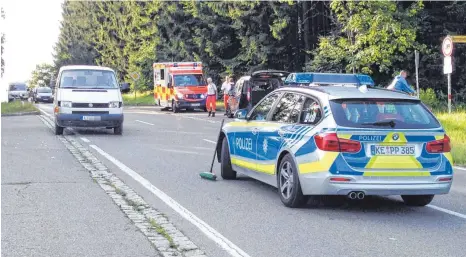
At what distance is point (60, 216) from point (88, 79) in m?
13.7

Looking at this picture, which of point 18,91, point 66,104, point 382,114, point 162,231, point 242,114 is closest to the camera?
point 162,231

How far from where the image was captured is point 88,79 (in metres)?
21.8

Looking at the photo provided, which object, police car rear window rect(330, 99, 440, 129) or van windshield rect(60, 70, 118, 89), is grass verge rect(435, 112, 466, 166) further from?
van windshield rect(60, 70, 118, 89)

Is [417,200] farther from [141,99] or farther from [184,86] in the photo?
[141,99]

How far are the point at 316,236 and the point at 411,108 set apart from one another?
97.9 inches

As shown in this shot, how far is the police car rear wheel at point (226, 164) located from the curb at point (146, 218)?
5.26 feet

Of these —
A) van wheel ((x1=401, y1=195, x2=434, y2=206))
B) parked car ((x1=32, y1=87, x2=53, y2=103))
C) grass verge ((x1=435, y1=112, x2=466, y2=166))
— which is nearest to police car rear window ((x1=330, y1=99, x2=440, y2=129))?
van wheel ((x1=401, y1=195, x2=434, y2=206))

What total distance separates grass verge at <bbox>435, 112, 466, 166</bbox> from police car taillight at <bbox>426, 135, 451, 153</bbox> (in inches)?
229

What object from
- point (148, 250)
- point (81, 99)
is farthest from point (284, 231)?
point (81, 99)

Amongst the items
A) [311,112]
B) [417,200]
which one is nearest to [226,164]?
[311,112]

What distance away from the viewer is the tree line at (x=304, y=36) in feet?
104

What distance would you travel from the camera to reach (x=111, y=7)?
253ft

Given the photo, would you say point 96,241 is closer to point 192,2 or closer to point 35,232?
point 35,232

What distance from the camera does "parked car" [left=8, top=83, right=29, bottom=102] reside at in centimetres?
7212
